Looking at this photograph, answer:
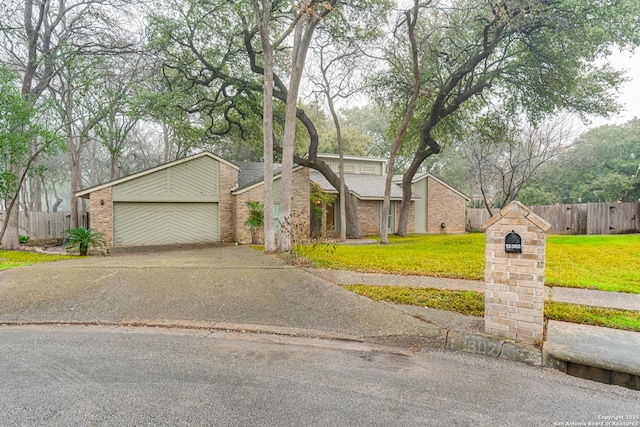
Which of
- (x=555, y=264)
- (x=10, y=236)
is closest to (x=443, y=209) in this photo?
(x=555, y=264)

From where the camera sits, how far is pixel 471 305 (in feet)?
16.0

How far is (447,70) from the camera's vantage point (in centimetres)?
1590

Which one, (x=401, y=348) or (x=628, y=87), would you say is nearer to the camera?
(x=401, y=348)

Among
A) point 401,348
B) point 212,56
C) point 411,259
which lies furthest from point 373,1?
point 401,348

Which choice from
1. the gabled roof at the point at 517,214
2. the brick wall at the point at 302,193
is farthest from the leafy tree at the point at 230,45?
the gabled roof at the point at 517,214

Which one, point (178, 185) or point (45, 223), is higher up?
point (178, 185)

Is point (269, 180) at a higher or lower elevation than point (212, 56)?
lower

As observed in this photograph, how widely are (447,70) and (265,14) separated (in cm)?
986

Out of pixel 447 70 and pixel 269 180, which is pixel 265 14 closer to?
pixel 269 180

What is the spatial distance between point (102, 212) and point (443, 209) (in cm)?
1850

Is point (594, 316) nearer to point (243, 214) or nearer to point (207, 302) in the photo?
point (207, 302)

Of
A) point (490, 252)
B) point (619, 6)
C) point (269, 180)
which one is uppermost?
point (619, 6)

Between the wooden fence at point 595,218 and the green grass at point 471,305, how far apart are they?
36.0 feet

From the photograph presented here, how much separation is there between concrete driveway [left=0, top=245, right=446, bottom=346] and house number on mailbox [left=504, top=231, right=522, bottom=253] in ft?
4.18
